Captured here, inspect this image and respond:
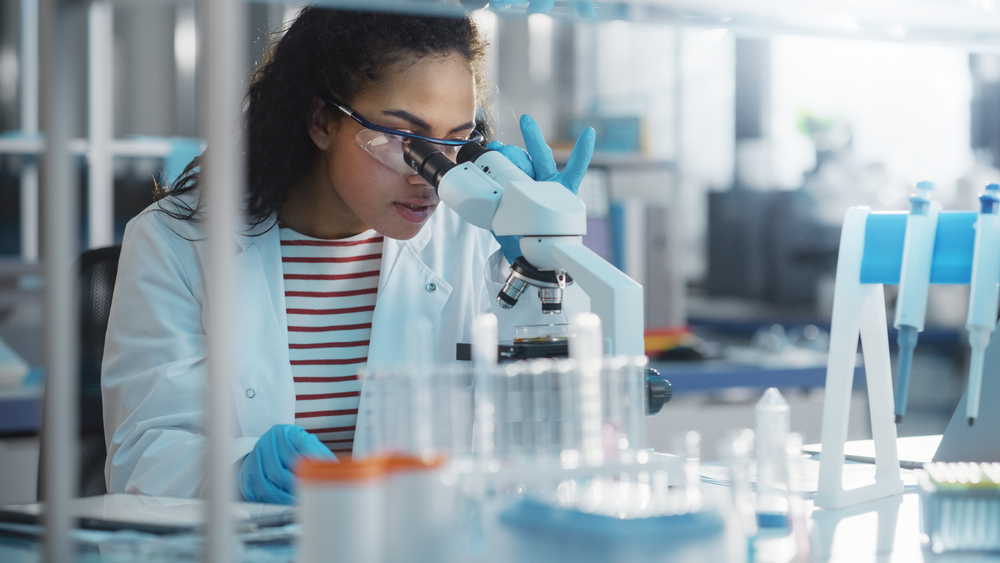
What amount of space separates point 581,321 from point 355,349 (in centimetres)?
94

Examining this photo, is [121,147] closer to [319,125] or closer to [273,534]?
[319,125]

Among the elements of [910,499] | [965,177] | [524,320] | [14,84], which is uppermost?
[14,84]

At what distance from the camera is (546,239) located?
1.00m

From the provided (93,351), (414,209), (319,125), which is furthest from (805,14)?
(93,351)

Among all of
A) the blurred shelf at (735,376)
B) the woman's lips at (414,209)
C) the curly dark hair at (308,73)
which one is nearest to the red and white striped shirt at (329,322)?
the curly dark hair at (308,73)

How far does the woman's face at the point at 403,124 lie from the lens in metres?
1.42

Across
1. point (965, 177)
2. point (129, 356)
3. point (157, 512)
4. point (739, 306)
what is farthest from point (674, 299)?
point (157, 512)

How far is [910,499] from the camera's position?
1.10 meters

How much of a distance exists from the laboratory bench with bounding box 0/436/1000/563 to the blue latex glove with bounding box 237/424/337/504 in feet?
0.19

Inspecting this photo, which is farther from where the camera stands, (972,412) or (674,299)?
(674,299)

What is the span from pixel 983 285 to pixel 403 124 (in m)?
0.84

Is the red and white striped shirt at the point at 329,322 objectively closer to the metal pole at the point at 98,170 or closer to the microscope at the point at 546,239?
the microscope at the point at 546,239

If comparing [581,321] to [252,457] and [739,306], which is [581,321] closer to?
[252,457]

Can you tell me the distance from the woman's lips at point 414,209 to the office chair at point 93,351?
509 millimetres
